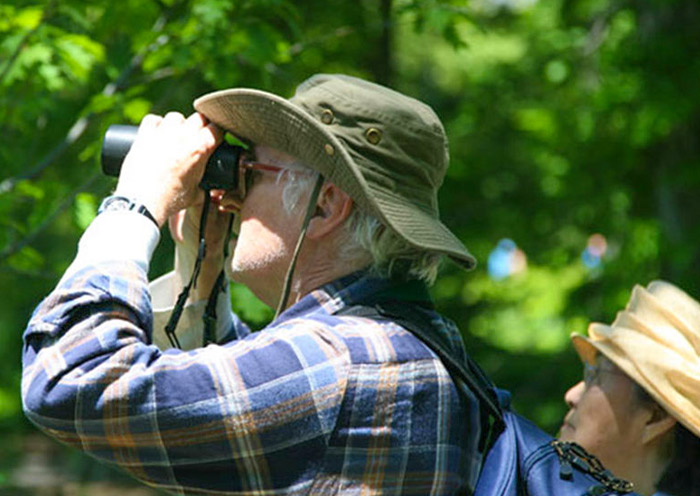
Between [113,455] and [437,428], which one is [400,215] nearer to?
[437,428]

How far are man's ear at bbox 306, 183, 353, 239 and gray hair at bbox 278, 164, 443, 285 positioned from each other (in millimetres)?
19

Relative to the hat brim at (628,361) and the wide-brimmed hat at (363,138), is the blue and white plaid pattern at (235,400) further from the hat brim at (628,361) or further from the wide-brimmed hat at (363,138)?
the hat brim at (628,361)

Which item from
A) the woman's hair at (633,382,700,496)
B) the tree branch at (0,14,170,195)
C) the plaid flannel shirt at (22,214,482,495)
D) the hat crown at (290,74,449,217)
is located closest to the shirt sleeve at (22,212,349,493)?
the plaid flannel shirt at (22,214,482,495)

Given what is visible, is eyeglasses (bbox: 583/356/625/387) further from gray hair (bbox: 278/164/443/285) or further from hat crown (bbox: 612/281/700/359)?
gray hair (bbox: 278/164/443/285)

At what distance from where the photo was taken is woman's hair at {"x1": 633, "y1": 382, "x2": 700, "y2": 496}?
2.84 metres

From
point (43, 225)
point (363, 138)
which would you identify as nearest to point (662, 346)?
point (363, 138)

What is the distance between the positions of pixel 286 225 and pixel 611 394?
1.25 meters

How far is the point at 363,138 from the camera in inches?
80.3

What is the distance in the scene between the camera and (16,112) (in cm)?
345

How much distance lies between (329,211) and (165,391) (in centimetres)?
52

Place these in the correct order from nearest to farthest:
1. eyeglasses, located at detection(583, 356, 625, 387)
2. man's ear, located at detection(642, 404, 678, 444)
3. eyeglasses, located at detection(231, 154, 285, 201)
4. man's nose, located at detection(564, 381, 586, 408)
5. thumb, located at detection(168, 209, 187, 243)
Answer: eyeglasses, located at detection(231, 154, 285, 201) → thumb, located at detection(168, 209, 187, 243) → man's ear, located at detection(642, 404, 678, 444) → eyeglasses, located at detection(583, 356, 625, 387) → man's nose, located at detection(564, 381, 586, 408)

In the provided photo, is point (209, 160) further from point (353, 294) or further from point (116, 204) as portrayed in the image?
point (353, 294)

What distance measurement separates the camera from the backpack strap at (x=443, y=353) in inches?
77.3

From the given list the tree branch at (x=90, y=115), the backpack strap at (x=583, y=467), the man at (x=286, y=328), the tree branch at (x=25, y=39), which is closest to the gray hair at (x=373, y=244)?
the man at (x=286, y=328)
